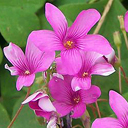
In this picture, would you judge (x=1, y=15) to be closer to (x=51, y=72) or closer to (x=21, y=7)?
(x=21, y=7)

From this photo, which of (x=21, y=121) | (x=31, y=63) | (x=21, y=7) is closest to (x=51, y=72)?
(x=31, y=63)

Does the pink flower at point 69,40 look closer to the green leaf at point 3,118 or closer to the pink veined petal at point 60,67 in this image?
the pink veined petal at point 60,67

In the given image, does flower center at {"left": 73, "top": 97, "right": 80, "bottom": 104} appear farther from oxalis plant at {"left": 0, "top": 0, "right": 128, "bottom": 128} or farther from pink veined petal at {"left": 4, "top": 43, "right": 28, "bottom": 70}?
pink veined petal at {"left": 4, "top": 43, "right": 28, "bottom": 70}

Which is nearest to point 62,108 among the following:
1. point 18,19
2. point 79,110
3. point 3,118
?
point 79,110

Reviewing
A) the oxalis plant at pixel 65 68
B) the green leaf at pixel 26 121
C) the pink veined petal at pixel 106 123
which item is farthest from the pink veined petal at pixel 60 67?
the green leaf at pixel 26 121

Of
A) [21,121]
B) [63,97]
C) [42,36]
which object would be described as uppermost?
[42,36]

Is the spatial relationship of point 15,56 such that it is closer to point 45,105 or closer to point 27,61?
point 27,61

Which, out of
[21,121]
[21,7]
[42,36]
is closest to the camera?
[42,36]

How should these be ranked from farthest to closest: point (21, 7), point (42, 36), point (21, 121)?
1. point (21, 7)
2. point (21, 121)
3. point (42, 36)
